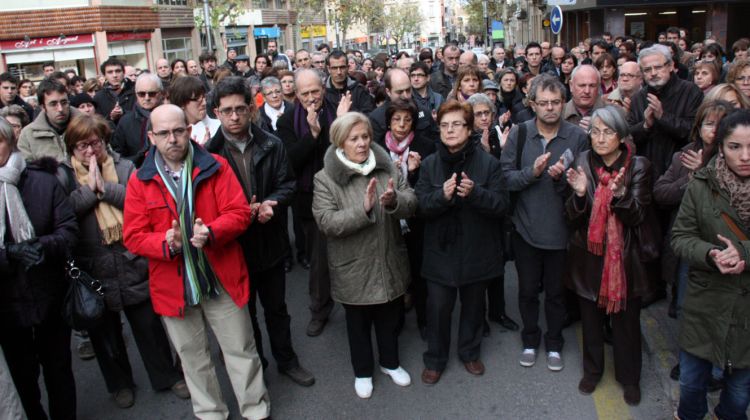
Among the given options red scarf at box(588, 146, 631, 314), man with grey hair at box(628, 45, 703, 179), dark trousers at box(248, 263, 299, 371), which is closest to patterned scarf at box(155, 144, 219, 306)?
dark trousers at box(248, 263, 299, 371)

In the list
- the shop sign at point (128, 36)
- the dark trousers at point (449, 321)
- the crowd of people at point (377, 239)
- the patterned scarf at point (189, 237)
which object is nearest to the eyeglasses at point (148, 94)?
the crowd of people at point (377, 239)

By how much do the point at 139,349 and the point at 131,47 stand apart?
28.9 metres

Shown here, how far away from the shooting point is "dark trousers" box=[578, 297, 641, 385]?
→ 4.24 metres

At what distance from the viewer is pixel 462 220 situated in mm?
4523

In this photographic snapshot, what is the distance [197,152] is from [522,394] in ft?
9.11

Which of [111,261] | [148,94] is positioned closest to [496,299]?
[111,261]

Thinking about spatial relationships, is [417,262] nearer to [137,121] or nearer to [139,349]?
[139,349]

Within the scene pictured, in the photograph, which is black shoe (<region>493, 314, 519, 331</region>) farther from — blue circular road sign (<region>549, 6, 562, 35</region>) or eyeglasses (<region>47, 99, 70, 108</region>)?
blue circular road sign (<region>549, 6, 562, 35</region>)

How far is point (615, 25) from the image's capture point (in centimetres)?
2658

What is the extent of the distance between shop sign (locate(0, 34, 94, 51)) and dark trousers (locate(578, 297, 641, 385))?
27.7 meters

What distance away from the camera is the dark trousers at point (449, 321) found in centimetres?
468

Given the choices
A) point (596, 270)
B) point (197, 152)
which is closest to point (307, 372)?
point (197, 152)

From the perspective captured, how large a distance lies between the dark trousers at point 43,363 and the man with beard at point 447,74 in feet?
23.5

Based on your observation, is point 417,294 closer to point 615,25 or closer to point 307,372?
point 307,372
